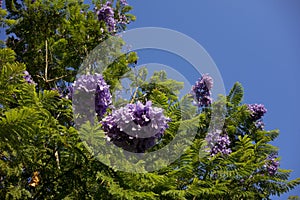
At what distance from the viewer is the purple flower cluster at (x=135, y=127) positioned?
244 centimetres

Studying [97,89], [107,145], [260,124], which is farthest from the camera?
[260,124]

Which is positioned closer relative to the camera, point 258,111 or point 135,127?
point 135,127

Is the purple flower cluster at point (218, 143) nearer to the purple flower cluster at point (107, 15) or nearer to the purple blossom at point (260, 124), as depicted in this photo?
the purple blossom at point (260, 124)

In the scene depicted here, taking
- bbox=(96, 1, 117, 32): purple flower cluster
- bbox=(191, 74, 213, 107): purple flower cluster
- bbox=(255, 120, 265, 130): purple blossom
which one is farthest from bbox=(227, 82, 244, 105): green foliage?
bbox=(96, 1, 117, 32): purple flower cluster

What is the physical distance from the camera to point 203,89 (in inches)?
195

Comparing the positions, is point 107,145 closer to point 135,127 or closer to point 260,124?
point 135,127

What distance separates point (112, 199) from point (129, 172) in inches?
9.0

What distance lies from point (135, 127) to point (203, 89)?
269 cm

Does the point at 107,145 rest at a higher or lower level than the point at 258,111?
lower

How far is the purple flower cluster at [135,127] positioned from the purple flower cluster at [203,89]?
7.84ft

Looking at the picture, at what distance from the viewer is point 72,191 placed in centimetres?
264

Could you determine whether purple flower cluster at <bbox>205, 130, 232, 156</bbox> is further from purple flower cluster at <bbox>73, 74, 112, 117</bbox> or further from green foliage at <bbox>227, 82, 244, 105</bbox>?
purple flower cluster at <bbox>73, 74, 112, 117</bbox>

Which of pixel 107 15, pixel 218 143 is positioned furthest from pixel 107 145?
A: pixel 107 15

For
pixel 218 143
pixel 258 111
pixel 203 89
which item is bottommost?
pixel 218 143
